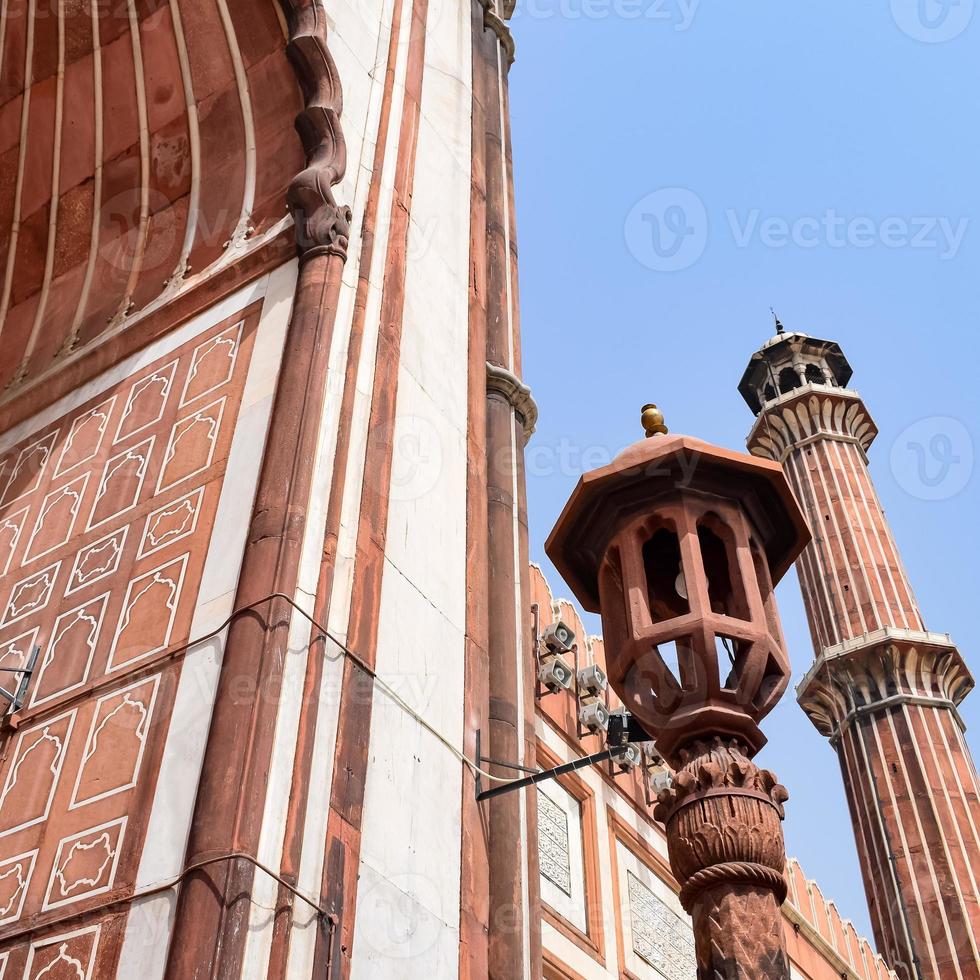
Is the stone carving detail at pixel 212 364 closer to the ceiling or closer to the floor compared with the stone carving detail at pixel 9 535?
closer to the ceiling

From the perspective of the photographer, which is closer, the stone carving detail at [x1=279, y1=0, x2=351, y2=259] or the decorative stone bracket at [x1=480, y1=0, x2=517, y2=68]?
the stone carving detail at [x1=279, y1=0, x2=351, y2=259]

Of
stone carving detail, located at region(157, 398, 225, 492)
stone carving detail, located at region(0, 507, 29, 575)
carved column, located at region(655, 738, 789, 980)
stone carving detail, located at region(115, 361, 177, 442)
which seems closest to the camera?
carved column, located at region(655, 738, 789, 980)

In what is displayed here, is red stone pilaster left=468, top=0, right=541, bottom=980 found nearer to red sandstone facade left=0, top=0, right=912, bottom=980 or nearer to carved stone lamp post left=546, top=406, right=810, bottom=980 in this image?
red sandstone facade left=0, top=0, right=912, bottom=980

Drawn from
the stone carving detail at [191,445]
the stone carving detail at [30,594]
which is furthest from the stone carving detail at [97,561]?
the stone carving detail at [191,445]

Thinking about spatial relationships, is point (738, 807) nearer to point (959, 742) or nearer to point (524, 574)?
point (524, 574)

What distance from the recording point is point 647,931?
8719mm

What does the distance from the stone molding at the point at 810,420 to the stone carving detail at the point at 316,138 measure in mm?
16247

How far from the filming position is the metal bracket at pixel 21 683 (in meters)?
3.90

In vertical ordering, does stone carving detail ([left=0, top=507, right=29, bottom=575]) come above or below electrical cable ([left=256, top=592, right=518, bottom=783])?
above

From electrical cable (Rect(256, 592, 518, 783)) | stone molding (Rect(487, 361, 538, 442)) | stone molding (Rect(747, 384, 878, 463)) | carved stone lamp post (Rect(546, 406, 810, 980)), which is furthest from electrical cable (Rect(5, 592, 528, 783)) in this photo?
stone molding (Rect(747, 384, 878, 463))

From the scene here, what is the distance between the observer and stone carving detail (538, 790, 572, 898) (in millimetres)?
7704

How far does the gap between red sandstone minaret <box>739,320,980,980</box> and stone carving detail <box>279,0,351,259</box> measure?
13517mm

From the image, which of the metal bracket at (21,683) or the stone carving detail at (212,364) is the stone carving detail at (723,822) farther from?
the stone carving detail at (212,364)

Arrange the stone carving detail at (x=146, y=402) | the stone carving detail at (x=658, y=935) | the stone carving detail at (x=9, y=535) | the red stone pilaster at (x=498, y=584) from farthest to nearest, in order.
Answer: the stone carving detail at (x=658, y=935) → the stone carving detail at (x=9, y=535) → the stone carving detail at (x=146, y=402) → the red stone pilaster at (x=498, y=584)
